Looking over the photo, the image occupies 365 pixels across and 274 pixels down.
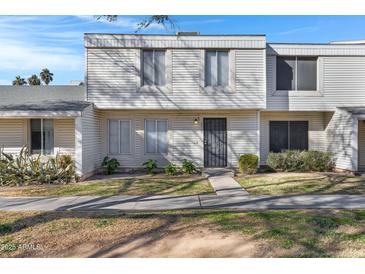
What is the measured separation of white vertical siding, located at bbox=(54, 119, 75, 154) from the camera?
13.3m

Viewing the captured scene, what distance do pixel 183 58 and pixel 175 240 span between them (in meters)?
9.52

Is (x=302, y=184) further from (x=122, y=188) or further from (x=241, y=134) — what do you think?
(x=122, y=188)

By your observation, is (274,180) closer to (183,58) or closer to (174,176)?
(174,176)

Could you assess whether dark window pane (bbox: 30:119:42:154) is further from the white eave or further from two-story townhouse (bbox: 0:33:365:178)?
the white eave

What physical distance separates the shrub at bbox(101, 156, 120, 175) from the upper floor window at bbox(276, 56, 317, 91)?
814 centimetres

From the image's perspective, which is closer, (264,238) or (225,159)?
(264,238)

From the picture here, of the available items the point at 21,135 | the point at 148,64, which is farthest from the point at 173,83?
the point at 21,135

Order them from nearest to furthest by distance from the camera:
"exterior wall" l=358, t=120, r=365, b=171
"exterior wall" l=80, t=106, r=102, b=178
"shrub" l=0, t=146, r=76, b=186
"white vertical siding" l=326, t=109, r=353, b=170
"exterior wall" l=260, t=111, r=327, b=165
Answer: "shrub" l=0, t=146, r=76, b=186 → "exterior wall" l=80, t=106, r=102, b=178 → "white vertical siding" l=326, t=109, r=353, b=170 → "exterior wall" l=358, t=120, r=365, b=171 → "exterior wall" l=260, t=111, r=327, b=165

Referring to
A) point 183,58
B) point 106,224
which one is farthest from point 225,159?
point 106,224

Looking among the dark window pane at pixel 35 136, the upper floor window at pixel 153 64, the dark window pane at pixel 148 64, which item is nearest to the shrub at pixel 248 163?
the upper floor window at pixel 153 64

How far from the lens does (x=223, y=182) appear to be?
11.0 m

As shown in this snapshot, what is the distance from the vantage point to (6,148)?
525 inches

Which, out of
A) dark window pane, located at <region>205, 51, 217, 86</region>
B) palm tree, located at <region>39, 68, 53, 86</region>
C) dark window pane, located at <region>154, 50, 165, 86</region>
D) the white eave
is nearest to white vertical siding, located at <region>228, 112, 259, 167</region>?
dark window pane, located at <region>205, 51, 217, 86</region>

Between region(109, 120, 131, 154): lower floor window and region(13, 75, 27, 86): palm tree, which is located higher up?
region(13, 75, 27, 86): palm tree
